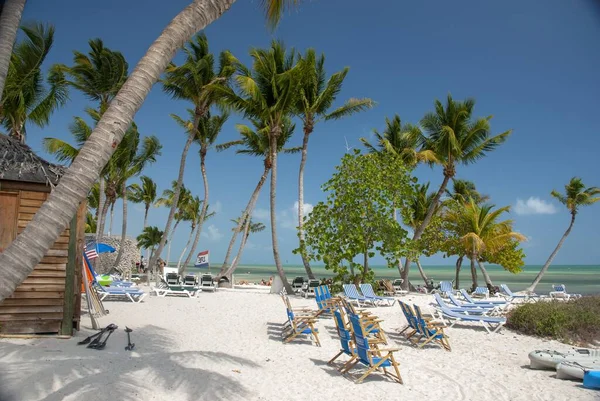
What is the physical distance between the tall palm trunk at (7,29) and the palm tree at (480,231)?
2034 cm

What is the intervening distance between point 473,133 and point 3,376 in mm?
20084

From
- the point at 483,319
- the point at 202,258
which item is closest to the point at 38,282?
the point at 483,319

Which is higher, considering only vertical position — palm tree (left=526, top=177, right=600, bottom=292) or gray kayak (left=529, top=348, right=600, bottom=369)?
palm tree (left=526, top=177, right=600, bottom=292)

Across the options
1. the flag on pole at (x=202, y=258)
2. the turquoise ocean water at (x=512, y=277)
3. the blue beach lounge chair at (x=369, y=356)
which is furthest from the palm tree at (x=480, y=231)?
the blue beach lounge chair at (x=369, y=356)

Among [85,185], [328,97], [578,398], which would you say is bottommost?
[578,398]

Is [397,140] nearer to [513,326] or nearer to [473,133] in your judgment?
[473,133]

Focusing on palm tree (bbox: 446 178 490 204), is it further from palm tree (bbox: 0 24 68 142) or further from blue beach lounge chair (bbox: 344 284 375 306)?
palm tree (bbox: 0 24 68 142)

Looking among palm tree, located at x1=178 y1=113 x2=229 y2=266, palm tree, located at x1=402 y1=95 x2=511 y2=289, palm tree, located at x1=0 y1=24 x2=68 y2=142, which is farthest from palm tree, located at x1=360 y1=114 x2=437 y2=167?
palm tree, located at x1=0 y1=24 x2=68 y2=142

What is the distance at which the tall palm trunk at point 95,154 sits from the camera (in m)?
3.12

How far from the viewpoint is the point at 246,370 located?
21.4 ft

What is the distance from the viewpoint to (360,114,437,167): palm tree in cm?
2292

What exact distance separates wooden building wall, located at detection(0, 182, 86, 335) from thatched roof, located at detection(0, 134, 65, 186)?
7.9 inches

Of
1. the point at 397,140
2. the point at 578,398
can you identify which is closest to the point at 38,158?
the point at 578,398

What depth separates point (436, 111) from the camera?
70.6 ft
